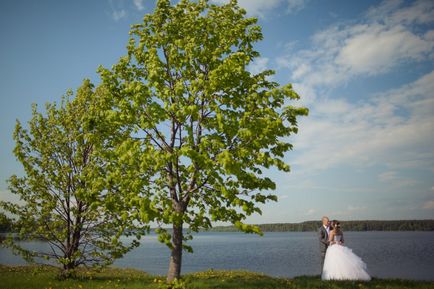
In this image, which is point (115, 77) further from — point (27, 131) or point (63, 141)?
point (27, 131)

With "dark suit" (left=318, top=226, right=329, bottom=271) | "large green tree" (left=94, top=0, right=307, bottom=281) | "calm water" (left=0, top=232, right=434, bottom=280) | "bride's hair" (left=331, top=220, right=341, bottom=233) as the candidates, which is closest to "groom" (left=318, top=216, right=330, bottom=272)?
"dark suit" (left=318, top=226, right=329, bottom=271)

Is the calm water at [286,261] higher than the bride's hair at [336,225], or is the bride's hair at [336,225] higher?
the bride's hair at [336,225]

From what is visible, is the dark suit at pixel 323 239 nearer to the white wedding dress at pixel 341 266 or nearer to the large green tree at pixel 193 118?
the white wedding dress at pixel 341 266

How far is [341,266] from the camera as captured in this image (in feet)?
58.5

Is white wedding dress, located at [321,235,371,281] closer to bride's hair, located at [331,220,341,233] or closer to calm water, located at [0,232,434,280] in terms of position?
bride's hair, located at [331,220,341,233]

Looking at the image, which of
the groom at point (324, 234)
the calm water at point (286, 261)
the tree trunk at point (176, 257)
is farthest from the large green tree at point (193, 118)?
the calm water at point (286, 261)

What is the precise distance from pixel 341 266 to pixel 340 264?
0.12m

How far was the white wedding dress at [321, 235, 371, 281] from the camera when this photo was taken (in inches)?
695

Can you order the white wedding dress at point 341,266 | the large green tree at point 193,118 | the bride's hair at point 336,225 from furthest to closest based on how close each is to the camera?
1. the bride's hair at point 336,225
2. the white wedding dress at point 341,266
3. the large green tree at point 193,118

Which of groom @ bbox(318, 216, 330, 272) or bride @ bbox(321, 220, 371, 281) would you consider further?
groom @ bbox(318, 216, 330, 272)

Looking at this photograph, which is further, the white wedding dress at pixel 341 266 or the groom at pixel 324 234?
the groom at pixel 324 234

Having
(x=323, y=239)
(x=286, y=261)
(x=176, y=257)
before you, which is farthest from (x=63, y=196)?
(x=286, y=261)

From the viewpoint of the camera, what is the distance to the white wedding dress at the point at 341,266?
1766 centimetres

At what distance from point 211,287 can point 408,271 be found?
37.6 metres
